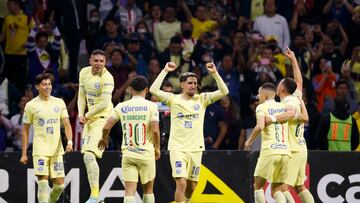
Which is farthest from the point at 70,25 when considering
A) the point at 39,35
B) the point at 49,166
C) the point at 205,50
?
the point at 49,166

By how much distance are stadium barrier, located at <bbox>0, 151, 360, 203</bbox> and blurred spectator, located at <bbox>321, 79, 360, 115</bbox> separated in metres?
2.89

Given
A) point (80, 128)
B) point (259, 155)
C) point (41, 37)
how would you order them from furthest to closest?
point (41, 37)
point (80, 128)
point (259, 155)

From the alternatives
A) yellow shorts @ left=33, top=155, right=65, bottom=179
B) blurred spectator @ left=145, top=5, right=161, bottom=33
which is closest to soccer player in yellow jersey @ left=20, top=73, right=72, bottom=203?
yellow shorts @ left=33, top=155, right=65, bottom=179

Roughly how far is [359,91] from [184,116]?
738cm

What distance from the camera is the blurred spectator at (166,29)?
29.4m

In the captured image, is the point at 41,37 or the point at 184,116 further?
the point at 41,37

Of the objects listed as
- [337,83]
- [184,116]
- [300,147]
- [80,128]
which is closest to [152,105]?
[184,116]

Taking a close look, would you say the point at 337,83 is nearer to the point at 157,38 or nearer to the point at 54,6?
the point at 157,38

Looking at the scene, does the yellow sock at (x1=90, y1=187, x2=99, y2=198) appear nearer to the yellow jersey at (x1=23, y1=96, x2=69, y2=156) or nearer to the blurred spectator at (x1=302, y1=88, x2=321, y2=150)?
the yellow jersey at (x1=23, y1=96, x2=69, y2=156)

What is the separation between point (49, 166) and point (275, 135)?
3976 millimetres

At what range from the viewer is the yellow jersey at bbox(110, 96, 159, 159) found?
69.5 feet

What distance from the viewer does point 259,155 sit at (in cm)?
2400

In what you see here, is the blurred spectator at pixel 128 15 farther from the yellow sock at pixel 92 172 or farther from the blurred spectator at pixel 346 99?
the yellow sock at pixel 92 172

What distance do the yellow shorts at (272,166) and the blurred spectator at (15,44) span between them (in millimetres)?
8209
